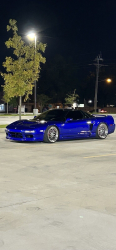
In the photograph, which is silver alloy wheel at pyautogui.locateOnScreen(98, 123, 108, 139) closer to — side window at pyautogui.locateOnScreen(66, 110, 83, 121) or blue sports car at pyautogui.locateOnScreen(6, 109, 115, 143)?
blue sports car at pyautogui.locateOnScreen(6, 109, 115, 143)

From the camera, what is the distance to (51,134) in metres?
14.3

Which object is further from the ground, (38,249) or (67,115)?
(67,115)

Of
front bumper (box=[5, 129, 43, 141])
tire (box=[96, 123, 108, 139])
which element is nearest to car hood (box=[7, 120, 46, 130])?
front bumper (box=[5, 129, 43, 141])

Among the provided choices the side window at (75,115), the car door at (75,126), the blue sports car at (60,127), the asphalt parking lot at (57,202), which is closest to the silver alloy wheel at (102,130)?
the blue sports car at (60,127)

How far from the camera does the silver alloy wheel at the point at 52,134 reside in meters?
14.2

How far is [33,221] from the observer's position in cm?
491

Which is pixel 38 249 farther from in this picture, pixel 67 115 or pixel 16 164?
Answer: pixel 67 115

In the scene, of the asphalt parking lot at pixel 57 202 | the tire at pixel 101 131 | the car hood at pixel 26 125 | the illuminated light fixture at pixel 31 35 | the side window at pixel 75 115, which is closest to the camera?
the asphalt parking lot at pixel 57 202

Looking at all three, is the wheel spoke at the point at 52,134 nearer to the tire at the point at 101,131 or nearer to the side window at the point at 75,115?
the side window at the point at 75,115

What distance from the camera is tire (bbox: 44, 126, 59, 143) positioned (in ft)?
46.4

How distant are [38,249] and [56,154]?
735cm

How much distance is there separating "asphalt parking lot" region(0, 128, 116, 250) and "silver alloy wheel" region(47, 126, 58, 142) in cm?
325

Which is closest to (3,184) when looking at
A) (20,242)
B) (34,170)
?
(34,170)

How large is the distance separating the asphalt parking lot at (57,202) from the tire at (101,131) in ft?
15.8
